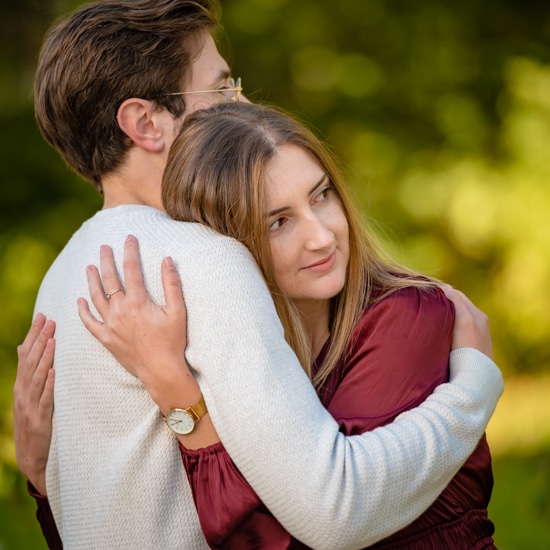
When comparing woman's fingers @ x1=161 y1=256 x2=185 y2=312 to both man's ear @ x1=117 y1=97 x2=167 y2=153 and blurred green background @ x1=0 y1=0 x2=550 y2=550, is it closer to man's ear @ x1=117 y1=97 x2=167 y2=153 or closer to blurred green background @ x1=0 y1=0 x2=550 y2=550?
man's ear @ x1=117 y1=97 x2=167 y2=153

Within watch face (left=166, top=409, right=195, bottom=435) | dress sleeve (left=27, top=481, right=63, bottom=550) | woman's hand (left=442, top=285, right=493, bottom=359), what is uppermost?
woman's hand (left=442, top=285, right=493, bottom=359)

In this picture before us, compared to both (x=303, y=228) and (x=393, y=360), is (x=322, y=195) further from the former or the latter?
(x=393, y=360)

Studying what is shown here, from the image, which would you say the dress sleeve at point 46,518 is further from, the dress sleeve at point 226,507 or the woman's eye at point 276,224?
the woman's eye at point 276,224

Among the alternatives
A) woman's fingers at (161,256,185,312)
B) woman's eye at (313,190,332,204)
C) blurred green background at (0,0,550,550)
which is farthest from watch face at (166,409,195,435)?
blurred green background at (0,0,550,550)

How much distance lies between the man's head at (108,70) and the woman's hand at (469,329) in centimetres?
90

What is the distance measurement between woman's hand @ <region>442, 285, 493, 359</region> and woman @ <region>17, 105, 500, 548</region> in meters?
0.05

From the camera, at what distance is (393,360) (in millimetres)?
1927

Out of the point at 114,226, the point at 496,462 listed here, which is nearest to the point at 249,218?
the point at 114,226

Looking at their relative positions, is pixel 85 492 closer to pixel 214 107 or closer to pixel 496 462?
pixel 214 107

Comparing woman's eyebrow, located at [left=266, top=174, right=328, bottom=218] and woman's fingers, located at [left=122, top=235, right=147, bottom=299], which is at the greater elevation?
woman's eyebrow, located at [left=266, top=174, right=328, bottom=218]

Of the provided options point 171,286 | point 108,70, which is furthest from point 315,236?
point 108,70

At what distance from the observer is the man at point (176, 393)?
170cm

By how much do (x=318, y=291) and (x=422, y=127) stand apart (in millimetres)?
5061

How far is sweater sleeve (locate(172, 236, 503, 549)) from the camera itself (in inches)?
66.3
